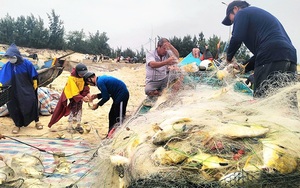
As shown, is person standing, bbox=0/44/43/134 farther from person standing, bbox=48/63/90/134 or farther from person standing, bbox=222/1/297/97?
person standing, bbox=222/1/297/97

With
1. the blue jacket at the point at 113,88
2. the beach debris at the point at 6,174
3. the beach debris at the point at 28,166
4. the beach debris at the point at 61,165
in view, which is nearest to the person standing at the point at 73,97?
the blue jacket at the point at 113,88

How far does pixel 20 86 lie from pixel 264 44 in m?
4.74

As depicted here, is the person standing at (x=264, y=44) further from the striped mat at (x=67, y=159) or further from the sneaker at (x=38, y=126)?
the sneaker at (x=38, y=126)

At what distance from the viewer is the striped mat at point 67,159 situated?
3028mm

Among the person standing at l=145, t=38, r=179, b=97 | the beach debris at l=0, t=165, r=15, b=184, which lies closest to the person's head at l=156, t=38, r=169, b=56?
the person standing at l=145, t=38, r=179, b=97

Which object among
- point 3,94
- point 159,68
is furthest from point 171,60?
point 3,94

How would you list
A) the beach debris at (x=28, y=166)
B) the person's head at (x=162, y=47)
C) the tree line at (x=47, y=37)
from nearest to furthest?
the beach debris at (x=28, y=166) < the person's head at (x=162, y=47) < the tree line at (x=47, y=37)

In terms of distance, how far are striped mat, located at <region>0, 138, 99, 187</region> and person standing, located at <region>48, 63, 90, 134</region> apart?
3.01ft

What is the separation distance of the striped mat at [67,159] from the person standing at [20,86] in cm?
108

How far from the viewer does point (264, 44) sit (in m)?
3.67

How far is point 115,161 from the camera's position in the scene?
239 cm

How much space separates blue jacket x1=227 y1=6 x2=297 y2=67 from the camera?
3576 mm

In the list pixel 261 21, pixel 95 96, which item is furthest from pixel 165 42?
pixel 261 21

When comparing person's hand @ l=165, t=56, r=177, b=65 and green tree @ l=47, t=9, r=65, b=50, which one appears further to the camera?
green tree @ l=47, t=9, r=65, b=50
